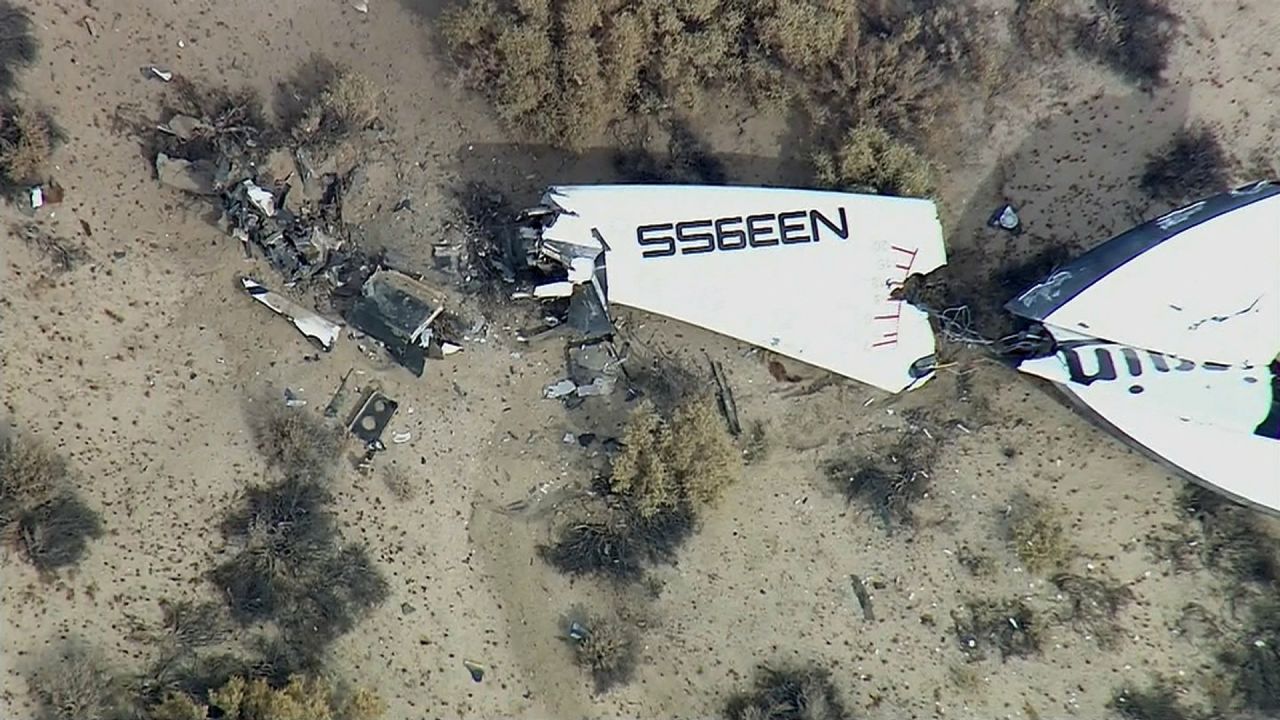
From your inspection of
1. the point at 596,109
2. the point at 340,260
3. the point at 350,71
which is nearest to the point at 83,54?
the point at 350,71

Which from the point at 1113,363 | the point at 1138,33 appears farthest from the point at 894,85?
A: the point at 1113,363

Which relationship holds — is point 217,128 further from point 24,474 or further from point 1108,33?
point 1108,33

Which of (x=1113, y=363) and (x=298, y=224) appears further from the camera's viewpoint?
(x=298, y=224)

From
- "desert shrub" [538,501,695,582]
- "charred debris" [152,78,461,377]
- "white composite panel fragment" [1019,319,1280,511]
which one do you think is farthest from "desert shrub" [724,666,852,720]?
"charred debris" [152,78,461,377]

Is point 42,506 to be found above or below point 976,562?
below

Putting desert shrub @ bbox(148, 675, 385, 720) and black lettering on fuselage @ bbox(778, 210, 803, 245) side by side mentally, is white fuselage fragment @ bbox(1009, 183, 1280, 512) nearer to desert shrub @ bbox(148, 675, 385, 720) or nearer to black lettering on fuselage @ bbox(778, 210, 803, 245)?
Answer: black lettering on fuselage @ bbox(778, 210, 803, 245)

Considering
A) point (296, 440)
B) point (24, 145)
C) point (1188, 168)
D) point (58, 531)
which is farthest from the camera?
point (1188, 168)
